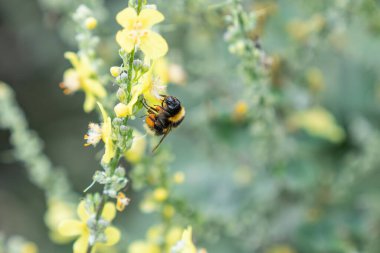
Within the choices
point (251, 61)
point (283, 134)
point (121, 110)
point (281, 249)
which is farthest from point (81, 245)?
point (281, 249)

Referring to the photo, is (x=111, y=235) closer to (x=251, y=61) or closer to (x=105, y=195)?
(x=105, y=195)

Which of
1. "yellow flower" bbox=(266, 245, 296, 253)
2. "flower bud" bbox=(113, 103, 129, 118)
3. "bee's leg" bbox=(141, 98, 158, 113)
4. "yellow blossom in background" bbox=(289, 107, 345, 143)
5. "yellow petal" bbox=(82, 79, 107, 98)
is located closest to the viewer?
"flower bud" bbox=(113, 103, 129, 118)

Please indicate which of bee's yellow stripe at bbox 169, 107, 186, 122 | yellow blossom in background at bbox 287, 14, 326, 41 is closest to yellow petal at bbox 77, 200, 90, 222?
bee's yellow stripe at bbox 169, 107, 186, 122

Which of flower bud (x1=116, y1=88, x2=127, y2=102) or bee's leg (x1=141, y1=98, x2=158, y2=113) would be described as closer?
flower bud (x1=116, y1=88, x2=127, y2=102)

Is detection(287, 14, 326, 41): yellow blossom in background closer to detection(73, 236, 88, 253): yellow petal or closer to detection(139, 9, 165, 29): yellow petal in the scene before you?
detection(139, 9, 165, 29): yellow petal

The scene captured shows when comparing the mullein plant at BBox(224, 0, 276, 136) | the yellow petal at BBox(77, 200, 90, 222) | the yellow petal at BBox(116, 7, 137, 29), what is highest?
the mullein plant at BBox(224, 0, 276, 136)

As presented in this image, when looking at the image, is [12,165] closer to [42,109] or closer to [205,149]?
[42,109]

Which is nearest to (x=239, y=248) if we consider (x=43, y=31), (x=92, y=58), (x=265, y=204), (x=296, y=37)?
(x=265, y=204)
